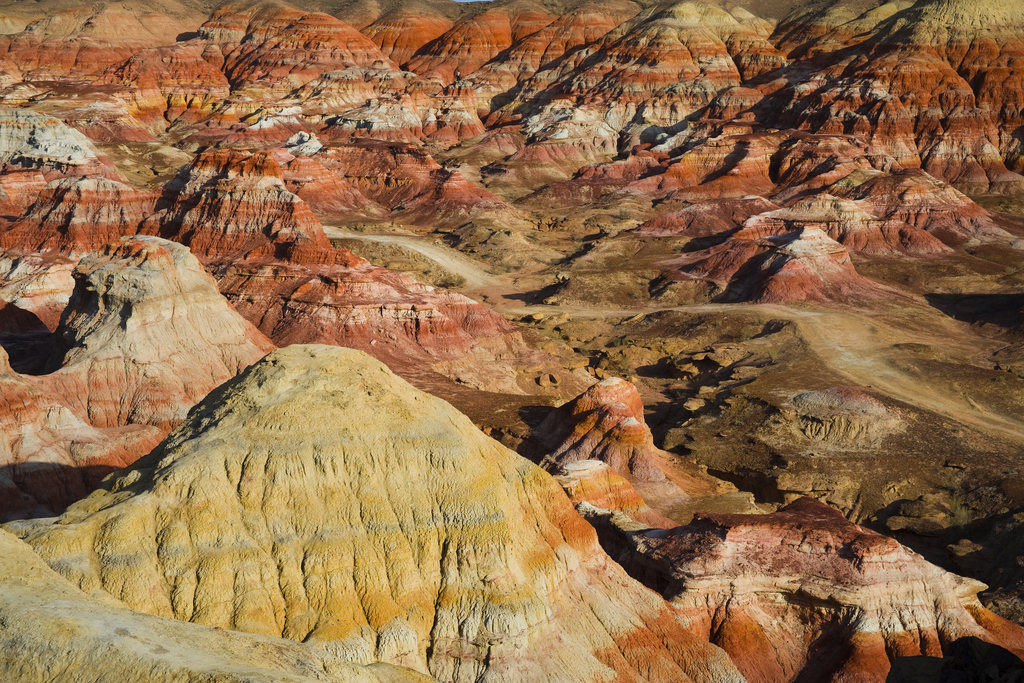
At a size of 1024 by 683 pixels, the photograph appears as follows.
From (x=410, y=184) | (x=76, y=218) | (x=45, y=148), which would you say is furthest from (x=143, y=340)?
(x=410, y=184)

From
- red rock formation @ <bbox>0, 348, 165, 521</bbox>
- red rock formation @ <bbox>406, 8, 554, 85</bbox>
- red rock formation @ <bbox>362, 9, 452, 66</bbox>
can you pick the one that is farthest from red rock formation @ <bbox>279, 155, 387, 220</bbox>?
red rock formation @ <bbox>362, 9, 452, 66</bbox>

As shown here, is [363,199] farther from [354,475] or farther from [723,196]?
[354,475]

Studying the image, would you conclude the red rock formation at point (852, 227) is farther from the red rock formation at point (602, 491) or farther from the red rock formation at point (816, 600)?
the red rock formation at point (816, 600)

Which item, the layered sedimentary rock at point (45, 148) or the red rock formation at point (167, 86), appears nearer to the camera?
the layered sedimentary rock at point (45, 148)

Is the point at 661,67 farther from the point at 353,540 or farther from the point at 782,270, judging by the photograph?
the point at 353,540

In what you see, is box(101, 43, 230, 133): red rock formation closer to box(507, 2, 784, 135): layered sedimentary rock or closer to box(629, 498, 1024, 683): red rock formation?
box(507, 2, 784, 135): layered sedimentary rock

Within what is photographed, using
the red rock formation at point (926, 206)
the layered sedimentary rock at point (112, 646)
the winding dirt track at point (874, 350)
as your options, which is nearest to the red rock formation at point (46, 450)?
the layered sedimentary rock at point (112, 646)

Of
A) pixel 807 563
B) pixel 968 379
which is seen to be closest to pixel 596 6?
pixel 968 379
